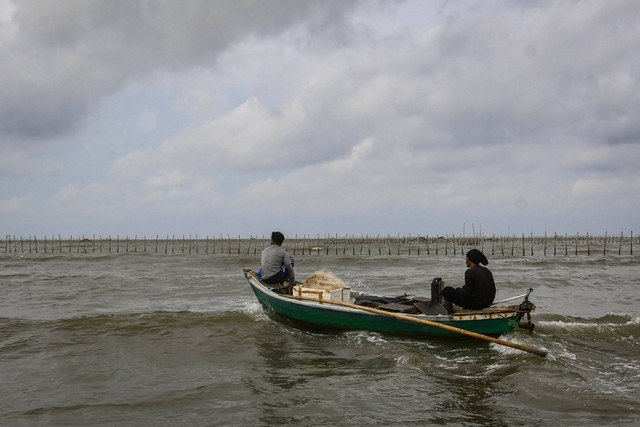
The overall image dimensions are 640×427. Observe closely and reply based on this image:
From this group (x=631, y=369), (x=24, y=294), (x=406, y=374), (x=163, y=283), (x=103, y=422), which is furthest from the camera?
(x=163, y=283)

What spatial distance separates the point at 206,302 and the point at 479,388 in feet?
32.5

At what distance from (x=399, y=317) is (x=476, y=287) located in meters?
1.41

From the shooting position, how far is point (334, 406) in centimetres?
542

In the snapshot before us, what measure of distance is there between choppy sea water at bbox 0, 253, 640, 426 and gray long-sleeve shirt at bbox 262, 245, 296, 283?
112cm

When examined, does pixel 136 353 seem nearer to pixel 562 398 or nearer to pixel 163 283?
pixel 562 398

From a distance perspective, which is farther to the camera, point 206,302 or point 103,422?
point 206,302

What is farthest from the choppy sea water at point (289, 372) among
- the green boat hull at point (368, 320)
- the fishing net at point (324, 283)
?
the fishing net at point (324, 283)

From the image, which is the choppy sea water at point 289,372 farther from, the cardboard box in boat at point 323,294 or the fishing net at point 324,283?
the fishing net at point 324,283

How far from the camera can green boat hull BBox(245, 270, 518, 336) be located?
794 cm

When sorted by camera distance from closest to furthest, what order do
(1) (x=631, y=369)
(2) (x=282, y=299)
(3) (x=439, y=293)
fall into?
(1) (x=631, y=369)
(3) (x=439, y=293)
(2) (x=282, y=299)

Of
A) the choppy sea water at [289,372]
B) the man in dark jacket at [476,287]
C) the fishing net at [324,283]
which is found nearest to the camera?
the choppy sea water at [289,372]

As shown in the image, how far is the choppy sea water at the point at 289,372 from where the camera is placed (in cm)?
523

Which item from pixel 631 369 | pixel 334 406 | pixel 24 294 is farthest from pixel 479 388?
pixel 24 294

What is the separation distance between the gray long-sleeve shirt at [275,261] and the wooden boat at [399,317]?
612mm
